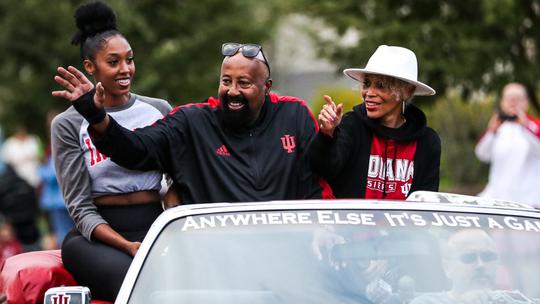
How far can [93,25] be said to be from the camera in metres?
6.80

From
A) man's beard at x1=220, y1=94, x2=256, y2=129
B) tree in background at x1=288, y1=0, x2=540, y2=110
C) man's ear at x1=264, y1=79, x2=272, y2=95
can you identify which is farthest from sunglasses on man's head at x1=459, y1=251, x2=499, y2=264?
tree in background at x1=288, y1=0, x2=540, y2=110

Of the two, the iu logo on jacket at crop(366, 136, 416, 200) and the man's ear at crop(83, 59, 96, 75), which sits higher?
the man's ear at crop(83, 59, 96, 75)

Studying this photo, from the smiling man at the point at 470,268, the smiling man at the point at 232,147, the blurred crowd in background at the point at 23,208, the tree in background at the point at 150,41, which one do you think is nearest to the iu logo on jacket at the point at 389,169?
the smiling man at the point at 232,147

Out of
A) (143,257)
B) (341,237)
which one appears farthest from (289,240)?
(143,257)

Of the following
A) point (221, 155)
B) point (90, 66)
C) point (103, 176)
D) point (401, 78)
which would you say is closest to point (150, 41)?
point (90, 66)

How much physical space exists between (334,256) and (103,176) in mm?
1845

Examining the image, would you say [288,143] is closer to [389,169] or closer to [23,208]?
[389,169]

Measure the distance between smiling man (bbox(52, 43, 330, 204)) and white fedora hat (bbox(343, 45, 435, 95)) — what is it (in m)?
0.45

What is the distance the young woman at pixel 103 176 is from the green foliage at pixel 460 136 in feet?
47.2

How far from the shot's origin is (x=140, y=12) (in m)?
23.6

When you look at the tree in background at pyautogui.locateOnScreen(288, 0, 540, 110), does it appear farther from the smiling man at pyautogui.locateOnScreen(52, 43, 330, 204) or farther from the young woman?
the smiling man at pyautogui.locateOnScreen(52, 43, 330, 204)

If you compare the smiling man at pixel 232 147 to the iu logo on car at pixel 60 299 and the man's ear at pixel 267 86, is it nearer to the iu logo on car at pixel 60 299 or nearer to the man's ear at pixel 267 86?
the man's ear at pixel 267 86

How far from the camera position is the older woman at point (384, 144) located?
21.1 feet

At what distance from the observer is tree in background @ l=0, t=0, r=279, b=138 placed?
74.7 ft
